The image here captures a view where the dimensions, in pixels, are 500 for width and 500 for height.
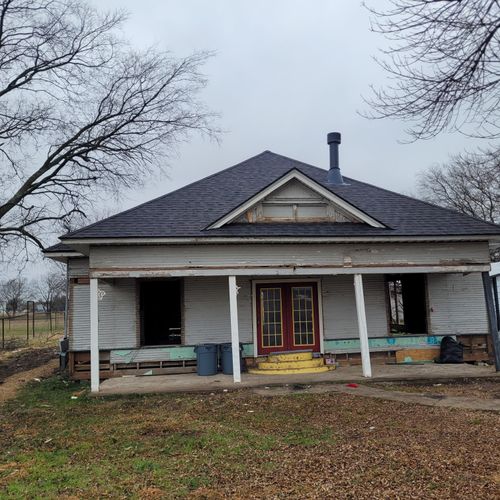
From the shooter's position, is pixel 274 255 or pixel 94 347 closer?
pixel 94 347

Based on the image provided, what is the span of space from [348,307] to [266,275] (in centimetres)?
294

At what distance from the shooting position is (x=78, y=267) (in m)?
13.4

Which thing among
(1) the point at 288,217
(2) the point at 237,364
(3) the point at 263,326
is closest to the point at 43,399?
(2) the point at 237,364

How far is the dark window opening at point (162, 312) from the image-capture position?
42.4 ft

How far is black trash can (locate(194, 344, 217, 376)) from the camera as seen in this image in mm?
11695

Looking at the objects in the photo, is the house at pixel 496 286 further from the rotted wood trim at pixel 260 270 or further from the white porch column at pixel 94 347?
the white porch column at pixel 94 347

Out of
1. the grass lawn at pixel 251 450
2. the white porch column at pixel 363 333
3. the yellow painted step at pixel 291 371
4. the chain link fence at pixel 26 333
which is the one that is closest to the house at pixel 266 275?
the white porch column at pixel 363 333

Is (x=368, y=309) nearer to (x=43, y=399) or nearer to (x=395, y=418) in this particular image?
(x=395, y=418)

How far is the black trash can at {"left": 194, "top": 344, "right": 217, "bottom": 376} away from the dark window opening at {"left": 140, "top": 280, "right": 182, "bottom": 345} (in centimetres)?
131

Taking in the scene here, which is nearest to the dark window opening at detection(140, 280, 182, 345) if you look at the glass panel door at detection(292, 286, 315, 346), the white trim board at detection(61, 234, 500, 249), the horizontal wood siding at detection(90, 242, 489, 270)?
the horizontal wood siding at detection(90, 242, 489, 270)

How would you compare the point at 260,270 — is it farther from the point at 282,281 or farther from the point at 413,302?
the point at 413,302

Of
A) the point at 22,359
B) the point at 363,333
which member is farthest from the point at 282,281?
the point at 22,359

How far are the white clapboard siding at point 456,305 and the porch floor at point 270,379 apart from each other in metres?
1.56

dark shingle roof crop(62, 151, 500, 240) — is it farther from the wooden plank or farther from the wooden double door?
the wooden plank
